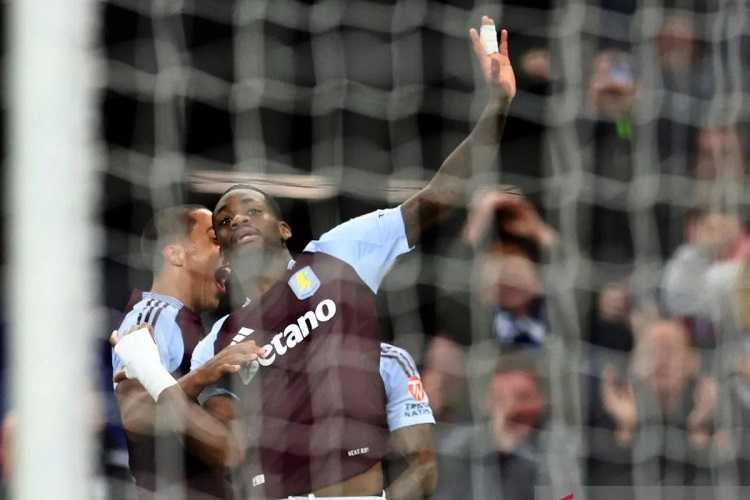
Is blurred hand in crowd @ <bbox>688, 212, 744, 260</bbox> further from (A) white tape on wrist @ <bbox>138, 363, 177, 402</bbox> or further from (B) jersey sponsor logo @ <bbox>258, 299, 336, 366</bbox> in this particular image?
(A) white tape on wrist @ <bbox>138, 363, 177, 402</bbox>

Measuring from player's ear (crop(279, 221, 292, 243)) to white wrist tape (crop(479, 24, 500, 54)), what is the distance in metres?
0.44

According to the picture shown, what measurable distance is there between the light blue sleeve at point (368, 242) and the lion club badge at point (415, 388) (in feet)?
0.58

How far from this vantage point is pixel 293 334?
2.46 m

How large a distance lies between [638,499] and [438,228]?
64cm

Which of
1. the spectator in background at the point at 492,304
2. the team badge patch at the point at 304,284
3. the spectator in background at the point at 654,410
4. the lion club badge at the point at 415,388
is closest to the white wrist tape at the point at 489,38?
the spectator in background at the point at 492,304

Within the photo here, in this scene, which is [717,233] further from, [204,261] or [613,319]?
[204,261]

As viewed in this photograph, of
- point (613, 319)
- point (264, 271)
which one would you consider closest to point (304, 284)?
point (264, 271)

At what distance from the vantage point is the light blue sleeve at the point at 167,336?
2463 millimetres

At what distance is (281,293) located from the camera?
8.13ft

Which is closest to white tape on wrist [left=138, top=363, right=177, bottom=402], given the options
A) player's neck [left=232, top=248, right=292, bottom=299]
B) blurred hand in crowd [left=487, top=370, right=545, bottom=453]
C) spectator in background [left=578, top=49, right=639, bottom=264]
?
player's neck [left=232, top=248, right=292, bottom=299]

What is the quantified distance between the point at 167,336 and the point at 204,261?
5.5 inches

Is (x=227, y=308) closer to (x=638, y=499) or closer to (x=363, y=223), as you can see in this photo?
(x=363, y=223)

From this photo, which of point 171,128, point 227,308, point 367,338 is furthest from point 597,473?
point 171,128

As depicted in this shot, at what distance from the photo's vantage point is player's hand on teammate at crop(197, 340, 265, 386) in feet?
7.86
